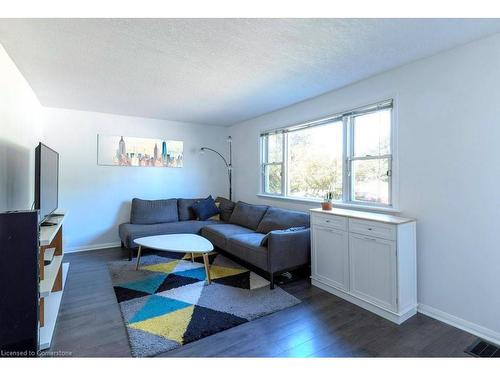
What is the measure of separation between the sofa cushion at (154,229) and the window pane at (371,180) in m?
2.53

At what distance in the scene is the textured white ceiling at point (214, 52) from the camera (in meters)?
1.79

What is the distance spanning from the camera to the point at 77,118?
13.3ft

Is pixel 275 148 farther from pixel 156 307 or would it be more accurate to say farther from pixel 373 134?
pixel 156 307

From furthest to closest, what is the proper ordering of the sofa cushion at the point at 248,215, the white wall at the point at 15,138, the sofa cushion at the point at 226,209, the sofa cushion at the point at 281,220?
the sofa cushion at the point at 226,209 → the sofa cushion at the point at 248,215 → the sofa cushion at the point at 281,220 → the white wall at the point at 15,138

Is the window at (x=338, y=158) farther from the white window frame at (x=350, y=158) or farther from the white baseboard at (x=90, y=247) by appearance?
the white baseboard at (x=90, y=247)

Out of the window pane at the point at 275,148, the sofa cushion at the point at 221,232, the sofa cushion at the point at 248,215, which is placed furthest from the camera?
the window pane at the point at 275,148

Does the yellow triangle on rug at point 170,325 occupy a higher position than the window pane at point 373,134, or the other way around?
the window pane at point 373,134

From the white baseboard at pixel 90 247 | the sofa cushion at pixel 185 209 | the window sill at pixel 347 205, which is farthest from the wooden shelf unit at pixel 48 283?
the window sill at pixel 347 205

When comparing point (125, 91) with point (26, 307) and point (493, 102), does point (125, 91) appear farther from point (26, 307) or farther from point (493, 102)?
point (493, 102)

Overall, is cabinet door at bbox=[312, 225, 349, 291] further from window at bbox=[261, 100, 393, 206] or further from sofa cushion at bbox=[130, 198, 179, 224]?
sofa cushion at bbox=[130, 198, 179, 224]

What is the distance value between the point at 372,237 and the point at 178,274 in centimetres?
225

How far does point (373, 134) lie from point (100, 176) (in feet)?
13.7

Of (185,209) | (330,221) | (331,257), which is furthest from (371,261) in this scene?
(185,209)
